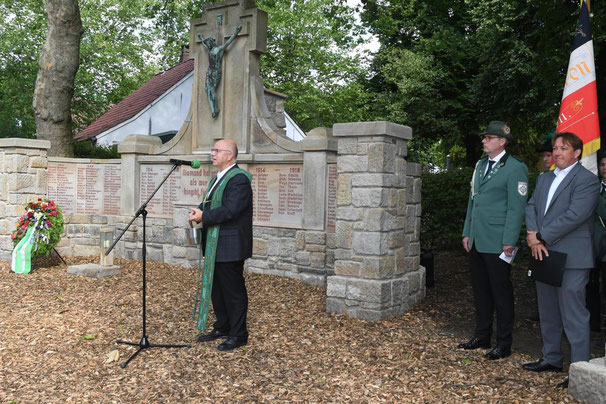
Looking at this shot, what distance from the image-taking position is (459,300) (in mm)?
6840

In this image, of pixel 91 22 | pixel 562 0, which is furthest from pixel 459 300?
pixel 91 22

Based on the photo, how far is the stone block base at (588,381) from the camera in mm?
→ 3656

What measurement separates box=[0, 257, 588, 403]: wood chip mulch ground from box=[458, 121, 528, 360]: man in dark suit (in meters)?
0.40

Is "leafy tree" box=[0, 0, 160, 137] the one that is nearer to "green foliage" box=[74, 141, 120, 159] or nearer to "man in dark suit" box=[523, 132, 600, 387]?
"green foliage" box=[74, 141, 120, 159]

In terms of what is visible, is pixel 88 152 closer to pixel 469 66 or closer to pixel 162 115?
pixel 162 115

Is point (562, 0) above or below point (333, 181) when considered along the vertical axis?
above

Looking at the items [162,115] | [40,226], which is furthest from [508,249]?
[162,115]

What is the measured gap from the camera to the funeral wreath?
8.54 meters

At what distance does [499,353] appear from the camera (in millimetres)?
4707

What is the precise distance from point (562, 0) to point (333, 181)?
4.17 meters

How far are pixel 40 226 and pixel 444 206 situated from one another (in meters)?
6.95

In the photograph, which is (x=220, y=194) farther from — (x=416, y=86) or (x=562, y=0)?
(x=416, y=86)

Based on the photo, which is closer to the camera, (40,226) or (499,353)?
(499,353)

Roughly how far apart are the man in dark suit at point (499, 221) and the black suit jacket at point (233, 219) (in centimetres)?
203
